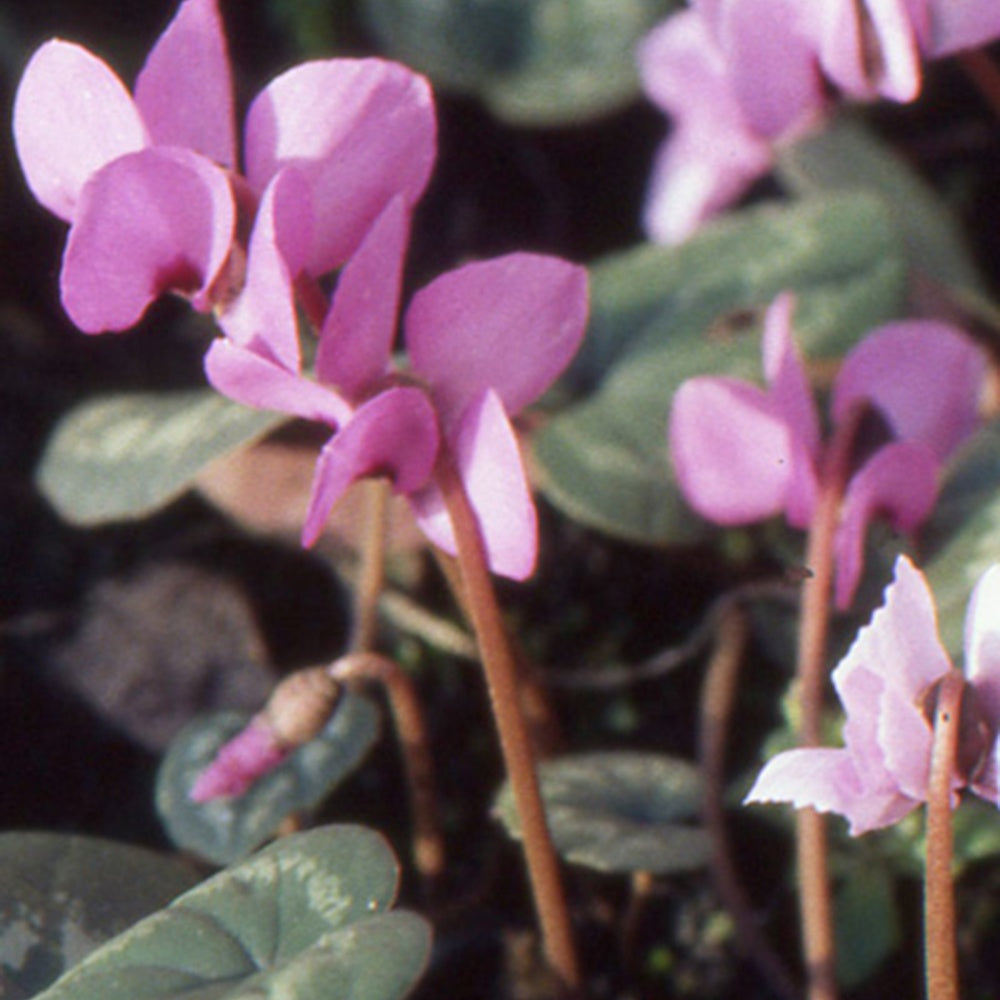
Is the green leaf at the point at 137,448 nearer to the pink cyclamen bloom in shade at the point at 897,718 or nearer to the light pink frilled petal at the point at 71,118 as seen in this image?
the light pink frilled petal at the point at 71,118

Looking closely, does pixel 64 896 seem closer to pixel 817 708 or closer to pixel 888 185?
pixel 817 708

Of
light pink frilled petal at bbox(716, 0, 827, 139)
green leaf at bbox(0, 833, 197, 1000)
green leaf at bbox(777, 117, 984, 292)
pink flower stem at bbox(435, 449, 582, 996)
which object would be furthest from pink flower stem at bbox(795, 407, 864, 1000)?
green leaf at bbox(777, 117, 984, 292)

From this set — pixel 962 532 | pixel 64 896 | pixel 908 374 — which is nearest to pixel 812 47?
pixel 908 374

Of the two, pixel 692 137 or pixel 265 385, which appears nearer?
pixel 265 385

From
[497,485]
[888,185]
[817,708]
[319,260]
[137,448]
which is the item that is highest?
[319,260]

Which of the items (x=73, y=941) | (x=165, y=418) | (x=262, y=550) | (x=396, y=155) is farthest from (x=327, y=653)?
(x=396, y=155)

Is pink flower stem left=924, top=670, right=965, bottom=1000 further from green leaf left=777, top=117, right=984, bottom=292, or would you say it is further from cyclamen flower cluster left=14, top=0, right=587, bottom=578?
green leaf left=777, top=117, right=984, bottom=292
